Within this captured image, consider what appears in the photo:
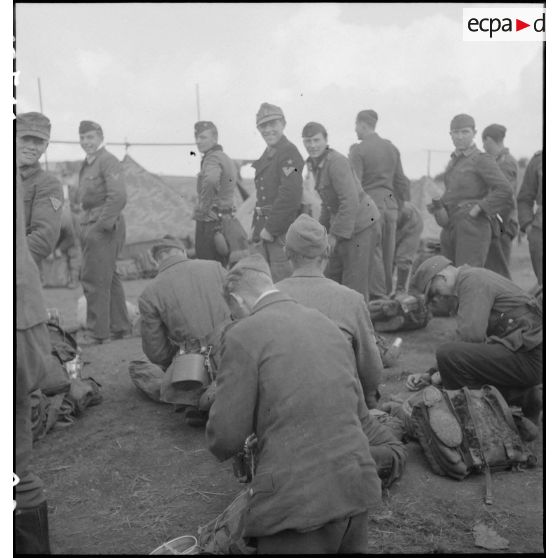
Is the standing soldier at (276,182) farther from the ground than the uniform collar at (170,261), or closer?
farther from the ground

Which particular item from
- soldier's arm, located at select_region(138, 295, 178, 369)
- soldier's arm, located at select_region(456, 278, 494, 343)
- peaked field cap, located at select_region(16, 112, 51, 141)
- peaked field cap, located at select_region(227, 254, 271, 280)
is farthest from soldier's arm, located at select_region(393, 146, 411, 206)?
peaked field cap, located at select_region(227, 254, 271, 280)

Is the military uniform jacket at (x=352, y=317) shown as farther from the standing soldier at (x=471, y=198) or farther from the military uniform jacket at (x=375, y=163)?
the military uniform jacket at (x=375, y=163)

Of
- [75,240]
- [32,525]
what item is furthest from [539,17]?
[75,240]

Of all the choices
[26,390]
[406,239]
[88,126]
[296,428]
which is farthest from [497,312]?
[406,239]

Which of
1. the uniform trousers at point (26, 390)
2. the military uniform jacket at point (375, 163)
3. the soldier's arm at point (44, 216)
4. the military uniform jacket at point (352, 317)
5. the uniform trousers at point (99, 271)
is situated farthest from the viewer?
the military uniform jacket at point (375, 163)

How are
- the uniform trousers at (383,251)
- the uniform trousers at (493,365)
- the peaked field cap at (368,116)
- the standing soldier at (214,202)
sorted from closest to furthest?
the uniform trousers at (493,365), the standing soldier at (214,202), the uniform trousers at (383,251), the peaked field cap at (368,116)

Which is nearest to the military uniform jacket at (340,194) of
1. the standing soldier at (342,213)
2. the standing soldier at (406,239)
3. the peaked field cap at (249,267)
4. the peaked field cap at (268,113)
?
the standing soldier at (342,213)

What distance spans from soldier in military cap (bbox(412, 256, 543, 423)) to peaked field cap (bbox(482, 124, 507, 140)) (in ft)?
10.3

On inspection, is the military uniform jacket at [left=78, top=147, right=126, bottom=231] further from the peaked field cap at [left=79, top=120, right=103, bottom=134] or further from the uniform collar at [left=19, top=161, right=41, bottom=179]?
the uniform collar at [left=19, top=161, right=41, bottom=179]

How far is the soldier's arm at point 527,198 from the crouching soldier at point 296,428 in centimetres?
411

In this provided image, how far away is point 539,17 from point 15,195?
226 centimetres

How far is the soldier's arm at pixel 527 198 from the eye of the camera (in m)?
6.07

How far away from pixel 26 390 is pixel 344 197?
412cm

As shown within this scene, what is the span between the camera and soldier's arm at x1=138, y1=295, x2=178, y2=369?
4742 millimetres
